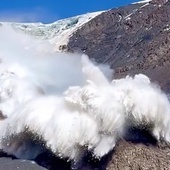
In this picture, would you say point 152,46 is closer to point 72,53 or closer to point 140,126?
point 72,53

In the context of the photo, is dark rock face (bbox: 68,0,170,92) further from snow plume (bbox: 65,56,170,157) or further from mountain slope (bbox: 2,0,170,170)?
snow plume (bbox: 65,56,170,157)

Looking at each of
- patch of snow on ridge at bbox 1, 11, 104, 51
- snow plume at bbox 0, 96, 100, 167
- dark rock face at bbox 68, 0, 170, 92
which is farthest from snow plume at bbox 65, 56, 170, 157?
patch of snow on ridge at bbox 1, 11, 104, 51

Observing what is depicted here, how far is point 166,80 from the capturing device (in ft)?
186

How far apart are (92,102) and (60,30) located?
92.3 m

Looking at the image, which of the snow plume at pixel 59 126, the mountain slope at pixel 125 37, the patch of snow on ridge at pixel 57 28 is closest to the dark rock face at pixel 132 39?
the mountain slope at pixel 125 37

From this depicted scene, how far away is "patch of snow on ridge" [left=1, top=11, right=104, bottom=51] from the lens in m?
90.1

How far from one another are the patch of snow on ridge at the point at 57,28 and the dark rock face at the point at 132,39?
98.3 inches

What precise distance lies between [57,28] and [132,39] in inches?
1121

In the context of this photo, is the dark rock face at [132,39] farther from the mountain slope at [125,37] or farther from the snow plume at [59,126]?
the snow plume at [59,126]

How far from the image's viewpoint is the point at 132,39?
258 feet

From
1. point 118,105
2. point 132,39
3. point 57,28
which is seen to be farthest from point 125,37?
point 118,105

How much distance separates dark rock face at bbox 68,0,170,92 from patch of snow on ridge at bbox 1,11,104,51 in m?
2.50

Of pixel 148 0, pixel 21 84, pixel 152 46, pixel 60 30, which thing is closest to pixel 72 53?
pixel 152 46

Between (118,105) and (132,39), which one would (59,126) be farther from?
(132,39)
